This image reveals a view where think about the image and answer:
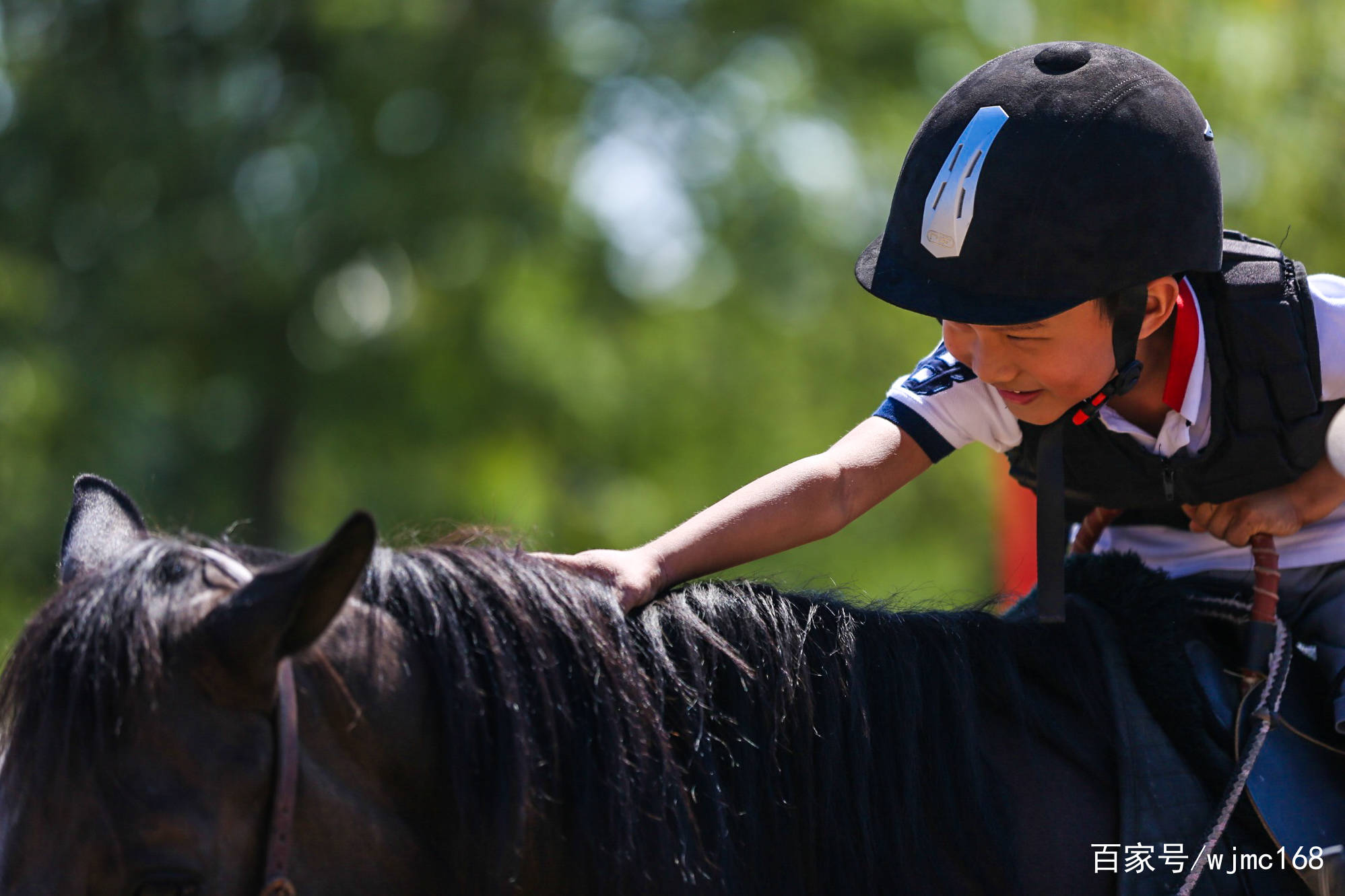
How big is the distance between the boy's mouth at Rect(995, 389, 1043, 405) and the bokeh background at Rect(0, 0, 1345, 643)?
907cm

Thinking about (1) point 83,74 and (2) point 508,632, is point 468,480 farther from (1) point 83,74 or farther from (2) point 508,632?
(2) point 508,632

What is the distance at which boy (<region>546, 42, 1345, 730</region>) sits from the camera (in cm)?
220

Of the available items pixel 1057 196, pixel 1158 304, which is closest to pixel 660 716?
pixel 1057 196

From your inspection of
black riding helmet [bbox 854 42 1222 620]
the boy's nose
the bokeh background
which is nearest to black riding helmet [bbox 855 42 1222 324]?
black riding helmet [bbox 854 42 1222 620]

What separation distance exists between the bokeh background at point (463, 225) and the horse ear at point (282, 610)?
31.3ft

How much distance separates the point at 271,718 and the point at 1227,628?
1.75 meters

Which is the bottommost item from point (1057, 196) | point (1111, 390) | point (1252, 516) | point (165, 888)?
point (165, 888)

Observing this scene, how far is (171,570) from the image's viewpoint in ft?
5.48

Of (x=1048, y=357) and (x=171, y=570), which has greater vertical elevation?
(x=1048, y=357)

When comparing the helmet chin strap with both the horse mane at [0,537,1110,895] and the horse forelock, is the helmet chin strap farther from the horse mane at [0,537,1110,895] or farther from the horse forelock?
the horse forelock

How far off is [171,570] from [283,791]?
33 centimetres

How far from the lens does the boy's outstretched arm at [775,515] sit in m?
2.03

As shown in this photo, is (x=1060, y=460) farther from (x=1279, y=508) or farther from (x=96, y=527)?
(x=96, y=527)

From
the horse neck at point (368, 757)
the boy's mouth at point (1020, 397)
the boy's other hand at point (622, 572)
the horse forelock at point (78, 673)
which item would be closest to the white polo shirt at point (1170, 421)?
the boy's mouth at point (1020, 397)
